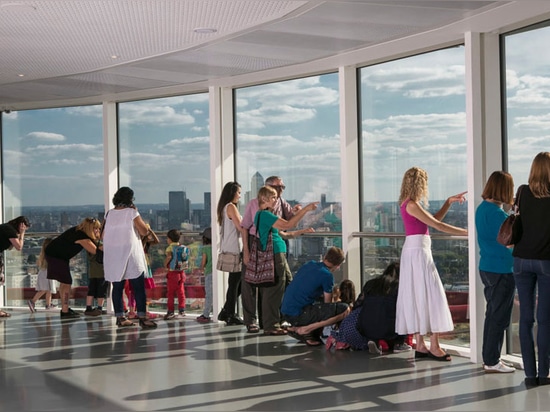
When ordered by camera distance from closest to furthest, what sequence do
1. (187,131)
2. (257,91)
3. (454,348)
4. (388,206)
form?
(454,348)
(388,206)
(257,91)
(187,131)

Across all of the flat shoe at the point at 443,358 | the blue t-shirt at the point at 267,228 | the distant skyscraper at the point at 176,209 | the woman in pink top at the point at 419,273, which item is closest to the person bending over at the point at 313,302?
the blue t-shirt at the point at 267,228

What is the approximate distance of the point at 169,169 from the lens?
11484 millimetres

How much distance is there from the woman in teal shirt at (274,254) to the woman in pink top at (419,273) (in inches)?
72.9

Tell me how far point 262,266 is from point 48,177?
450 cm

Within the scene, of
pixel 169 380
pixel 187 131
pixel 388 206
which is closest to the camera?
pixel 169 380

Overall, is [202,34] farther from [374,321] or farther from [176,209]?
[176,209]

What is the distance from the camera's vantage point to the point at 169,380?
23.3 ft

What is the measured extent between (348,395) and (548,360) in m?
1.46

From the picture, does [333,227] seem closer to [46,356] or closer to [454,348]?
[454,348]

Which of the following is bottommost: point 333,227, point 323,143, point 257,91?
point 333,227

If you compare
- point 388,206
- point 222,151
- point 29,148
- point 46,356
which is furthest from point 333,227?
point 29,148

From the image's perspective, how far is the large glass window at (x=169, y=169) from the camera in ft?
36.7

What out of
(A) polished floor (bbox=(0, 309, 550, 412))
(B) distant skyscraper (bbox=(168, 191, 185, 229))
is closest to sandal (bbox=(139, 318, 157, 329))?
(A) polished floor (bbox=(0, 309, 550, 412))

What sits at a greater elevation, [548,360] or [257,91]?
[257,91]
